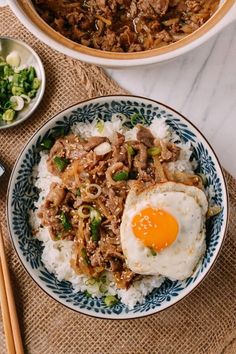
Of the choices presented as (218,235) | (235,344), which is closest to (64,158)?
(218,235)

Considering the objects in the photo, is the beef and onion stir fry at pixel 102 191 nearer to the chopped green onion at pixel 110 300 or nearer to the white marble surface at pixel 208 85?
the chopped green onion at pixel 110 300

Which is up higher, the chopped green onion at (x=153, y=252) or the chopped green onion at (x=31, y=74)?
the chopped green onion at (x=31, y=74)

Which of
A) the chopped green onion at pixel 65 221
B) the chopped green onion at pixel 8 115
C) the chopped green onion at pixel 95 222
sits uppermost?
the chopped green onion at pixel 8 115

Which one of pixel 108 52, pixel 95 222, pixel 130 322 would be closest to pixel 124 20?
pixel 108 52

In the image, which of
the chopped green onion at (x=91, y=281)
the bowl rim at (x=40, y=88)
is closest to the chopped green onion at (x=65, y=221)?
the chopped green onion at (x=91, y=281)

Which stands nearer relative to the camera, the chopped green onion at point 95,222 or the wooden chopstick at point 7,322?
the chopped green onion at point 95,222
